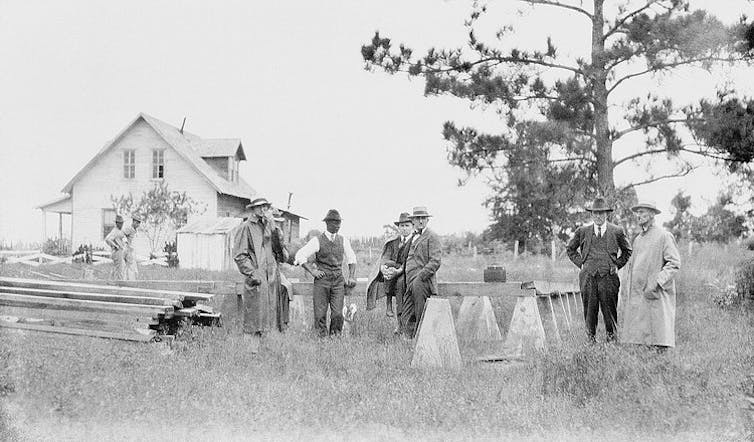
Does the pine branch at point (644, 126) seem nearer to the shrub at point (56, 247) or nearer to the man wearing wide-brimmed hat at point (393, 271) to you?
the man wearing wide-brimmed hat at point (393, 271)

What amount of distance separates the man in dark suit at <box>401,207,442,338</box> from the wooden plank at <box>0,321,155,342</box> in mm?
3147

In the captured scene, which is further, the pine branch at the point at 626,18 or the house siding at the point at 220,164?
the house siding at the point at 220,164

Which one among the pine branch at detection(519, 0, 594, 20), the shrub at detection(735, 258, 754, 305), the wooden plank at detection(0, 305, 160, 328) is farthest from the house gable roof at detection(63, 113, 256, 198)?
the shrub at detection(735, 258, 754, 305)

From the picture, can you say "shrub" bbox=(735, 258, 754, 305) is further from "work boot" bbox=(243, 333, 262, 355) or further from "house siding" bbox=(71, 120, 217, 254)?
"house siding" bbox=(71, 120, 217, 254)

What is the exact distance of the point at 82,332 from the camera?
29.9 feet

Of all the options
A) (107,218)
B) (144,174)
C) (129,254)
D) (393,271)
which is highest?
(144,174)

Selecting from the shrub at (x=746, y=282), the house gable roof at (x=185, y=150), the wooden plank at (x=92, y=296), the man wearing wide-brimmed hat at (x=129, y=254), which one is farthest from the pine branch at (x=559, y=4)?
the house gable roof at (x=185, y=150)

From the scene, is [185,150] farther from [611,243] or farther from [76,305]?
[611,243]

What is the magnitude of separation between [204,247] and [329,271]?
1895 centimetres

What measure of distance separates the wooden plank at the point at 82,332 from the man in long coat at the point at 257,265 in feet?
3.88

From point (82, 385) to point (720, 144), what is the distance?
42.0 feet

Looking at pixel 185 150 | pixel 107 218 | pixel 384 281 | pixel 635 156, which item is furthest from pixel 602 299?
pixel 107 218

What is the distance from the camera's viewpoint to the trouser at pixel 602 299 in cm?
923

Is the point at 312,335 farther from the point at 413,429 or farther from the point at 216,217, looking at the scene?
the point at 216,217
